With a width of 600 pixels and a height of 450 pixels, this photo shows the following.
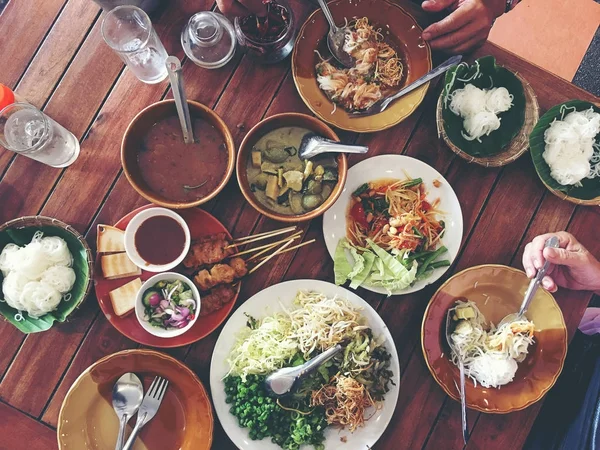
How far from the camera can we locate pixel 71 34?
2512 mm

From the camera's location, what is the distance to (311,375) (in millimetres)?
2359

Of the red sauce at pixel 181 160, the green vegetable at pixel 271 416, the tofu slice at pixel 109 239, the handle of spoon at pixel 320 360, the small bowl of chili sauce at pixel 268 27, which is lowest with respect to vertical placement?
the green vegetable at pixel 271 416

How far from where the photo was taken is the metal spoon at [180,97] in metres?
2.04

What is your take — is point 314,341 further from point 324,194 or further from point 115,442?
point 115,442

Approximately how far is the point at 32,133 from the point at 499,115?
212 cm

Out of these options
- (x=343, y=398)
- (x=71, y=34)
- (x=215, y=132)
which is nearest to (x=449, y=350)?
(x=343, y=398)

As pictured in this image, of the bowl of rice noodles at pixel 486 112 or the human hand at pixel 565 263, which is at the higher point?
the bowl of rice noodles at pixel 486 112

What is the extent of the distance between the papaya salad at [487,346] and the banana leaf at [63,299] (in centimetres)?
165

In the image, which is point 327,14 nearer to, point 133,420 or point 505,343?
point 505,343

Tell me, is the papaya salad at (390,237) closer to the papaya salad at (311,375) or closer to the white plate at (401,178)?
the white plate at (401,178)

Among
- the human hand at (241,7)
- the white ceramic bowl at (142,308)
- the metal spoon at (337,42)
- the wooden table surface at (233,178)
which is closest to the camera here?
the human hand at (241,7)

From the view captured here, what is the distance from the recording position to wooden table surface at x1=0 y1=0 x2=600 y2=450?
96.9 inches

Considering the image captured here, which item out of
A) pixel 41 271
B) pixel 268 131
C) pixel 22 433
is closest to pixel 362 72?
pixel 268 131

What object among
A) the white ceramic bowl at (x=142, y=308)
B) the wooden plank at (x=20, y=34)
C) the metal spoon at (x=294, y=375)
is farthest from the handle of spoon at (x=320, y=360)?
the wooden plank at (x=20, y=34)
